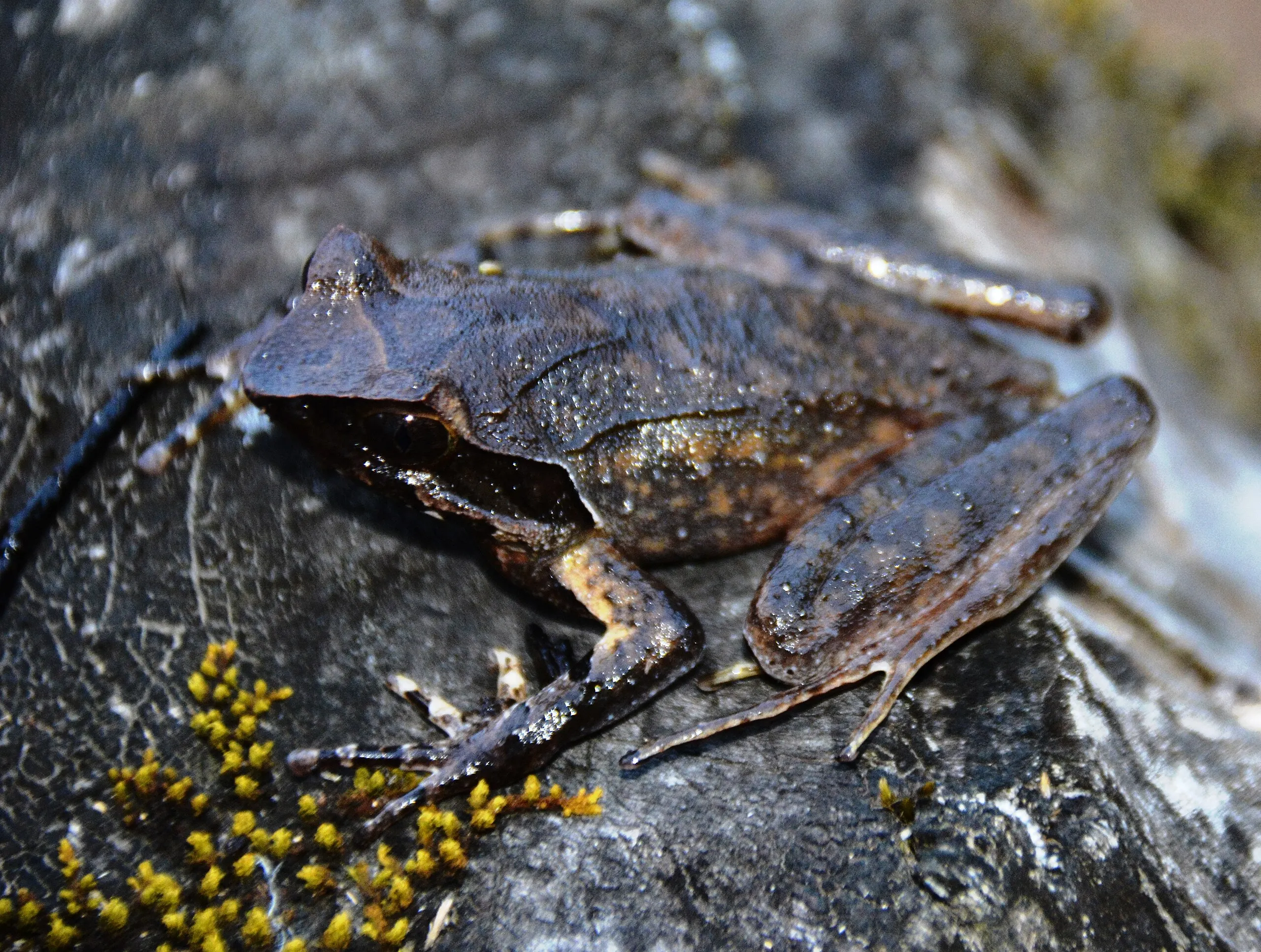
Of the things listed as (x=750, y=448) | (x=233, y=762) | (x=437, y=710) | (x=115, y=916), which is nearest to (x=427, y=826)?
(x=437, y=710)

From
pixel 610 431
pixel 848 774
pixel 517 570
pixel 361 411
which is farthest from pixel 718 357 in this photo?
pixel 848 774

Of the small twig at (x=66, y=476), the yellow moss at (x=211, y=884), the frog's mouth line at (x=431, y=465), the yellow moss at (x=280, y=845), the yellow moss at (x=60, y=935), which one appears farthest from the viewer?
the small twig at (x=66, y=476)

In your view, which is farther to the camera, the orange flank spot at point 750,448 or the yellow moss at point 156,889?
the orange flank spot at point 750,448

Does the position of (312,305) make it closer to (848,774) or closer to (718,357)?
(718,357)

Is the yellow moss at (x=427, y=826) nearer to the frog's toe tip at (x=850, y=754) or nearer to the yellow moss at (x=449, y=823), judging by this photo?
the yellow moss at (x=449, y=823)

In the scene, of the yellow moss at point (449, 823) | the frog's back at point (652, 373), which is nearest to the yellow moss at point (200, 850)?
the yellow moss at point (449, 823)
